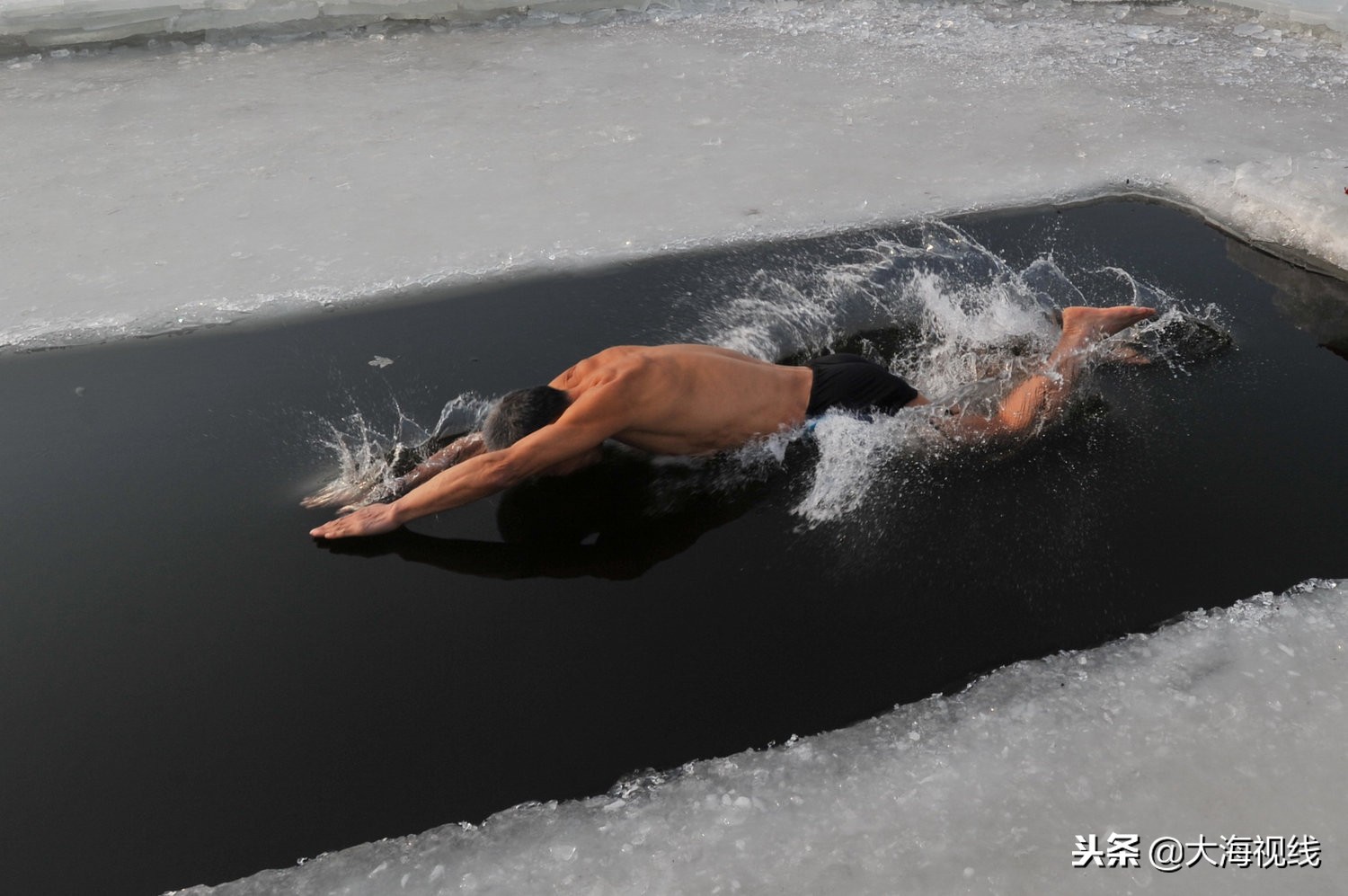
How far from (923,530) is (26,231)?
12.3 ft

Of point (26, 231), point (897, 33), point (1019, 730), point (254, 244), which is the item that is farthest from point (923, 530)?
point (897, 33)

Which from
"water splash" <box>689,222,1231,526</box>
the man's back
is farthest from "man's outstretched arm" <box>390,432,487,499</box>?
"water splash" <box>689,222,1231,526</box>

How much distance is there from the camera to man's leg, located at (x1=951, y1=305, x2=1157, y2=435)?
2980 millimetres

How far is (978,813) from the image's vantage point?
75.2 inches

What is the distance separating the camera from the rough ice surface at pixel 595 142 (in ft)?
13.0

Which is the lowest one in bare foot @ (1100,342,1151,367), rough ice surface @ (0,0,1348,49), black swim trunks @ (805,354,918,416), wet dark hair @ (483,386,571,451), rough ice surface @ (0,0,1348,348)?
bare foot @ (1100,342,1151,367)

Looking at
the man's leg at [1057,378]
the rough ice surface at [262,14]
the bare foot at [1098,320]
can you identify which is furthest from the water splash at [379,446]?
the rough ice surface at [262,14]

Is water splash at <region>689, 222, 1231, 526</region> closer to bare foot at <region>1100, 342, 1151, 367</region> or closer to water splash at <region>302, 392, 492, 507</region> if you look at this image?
bare foot at <region>1100, 342, 1151, 367</region>

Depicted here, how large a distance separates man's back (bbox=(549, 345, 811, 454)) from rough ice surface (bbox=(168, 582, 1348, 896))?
3.05 ft

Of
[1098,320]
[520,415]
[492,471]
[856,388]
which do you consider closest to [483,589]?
[492,471]

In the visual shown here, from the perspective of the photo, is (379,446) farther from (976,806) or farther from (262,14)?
(262,14)

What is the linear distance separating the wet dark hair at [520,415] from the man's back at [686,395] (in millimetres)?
54

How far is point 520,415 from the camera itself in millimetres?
2562

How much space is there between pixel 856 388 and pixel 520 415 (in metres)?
0.99
